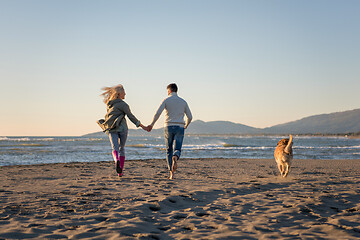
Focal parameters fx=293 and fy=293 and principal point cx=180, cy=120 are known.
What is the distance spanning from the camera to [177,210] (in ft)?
13.7

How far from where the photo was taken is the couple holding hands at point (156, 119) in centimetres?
672

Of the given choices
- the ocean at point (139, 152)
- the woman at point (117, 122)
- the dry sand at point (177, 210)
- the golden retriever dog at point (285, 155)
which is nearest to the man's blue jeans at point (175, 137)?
the woman at point (117, 122)

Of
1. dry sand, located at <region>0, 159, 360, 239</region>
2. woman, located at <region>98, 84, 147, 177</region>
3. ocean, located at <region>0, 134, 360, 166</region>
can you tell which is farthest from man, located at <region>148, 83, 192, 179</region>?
ocean, located at <region>0, 134, 360, 166</region>

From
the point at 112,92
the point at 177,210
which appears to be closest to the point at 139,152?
the point at 112,92

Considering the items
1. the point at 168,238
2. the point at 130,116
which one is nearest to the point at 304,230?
the point at 168,238

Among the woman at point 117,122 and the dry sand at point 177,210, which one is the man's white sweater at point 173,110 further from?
the dry sand at point 177,210

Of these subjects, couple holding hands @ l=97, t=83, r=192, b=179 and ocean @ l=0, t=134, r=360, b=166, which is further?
ocean @ l=0, t=134, r=360, b=166

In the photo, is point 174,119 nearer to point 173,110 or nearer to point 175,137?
point 173,110

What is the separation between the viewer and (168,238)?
10.00ft

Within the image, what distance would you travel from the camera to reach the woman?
682cm

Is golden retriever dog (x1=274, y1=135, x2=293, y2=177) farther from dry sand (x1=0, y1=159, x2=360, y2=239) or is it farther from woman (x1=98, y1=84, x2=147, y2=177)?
woman (x1=98, y1=84, x2=147, y2=177)

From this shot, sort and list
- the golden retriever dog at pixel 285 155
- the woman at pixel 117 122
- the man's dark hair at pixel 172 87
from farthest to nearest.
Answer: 1. the golden retriever dog at pixel 285 155
2. the man's dark hair at pixel 172 87
3. the woman at pixel 117 122

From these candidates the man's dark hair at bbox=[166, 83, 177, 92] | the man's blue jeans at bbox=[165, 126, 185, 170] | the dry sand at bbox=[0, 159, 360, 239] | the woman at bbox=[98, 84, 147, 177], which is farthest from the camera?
the man's dark hair at bbox=[166, 83, 177, 92]

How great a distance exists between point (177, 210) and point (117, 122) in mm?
3207
